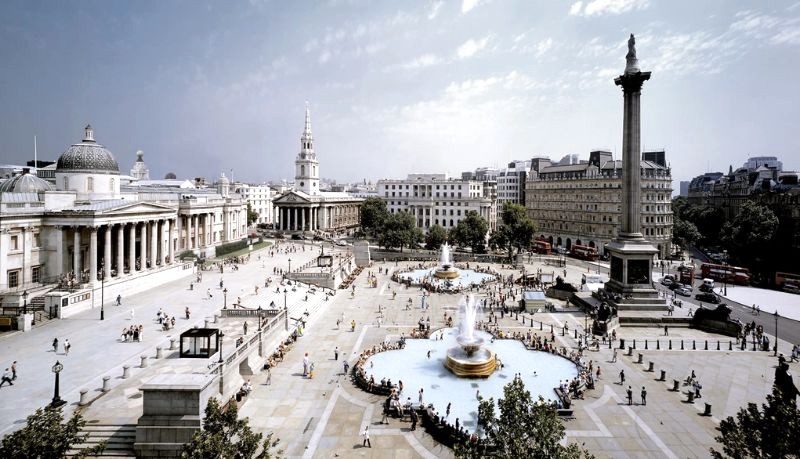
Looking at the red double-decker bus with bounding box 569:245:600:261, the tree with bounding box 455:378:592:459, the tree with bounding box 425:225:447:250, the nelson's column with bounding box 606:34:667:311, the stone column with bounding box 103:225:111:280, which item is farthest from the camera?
the tree with bounding box 425:225:447:250

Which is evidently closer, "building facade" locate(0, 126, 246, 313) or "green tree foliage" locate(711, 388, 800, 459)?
"green tree foliage" locate(711, 388, 800, 459)

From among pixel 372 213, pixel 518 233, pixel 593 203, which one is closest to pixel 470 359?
pixel 518 233

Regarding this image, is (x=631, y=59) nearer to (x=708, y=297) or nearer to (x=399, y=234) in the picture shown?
(x=708, y=297)

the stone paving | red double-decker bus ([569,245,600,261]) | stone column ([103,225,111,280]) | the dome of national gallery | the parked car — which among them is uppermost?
the dome of national gallery

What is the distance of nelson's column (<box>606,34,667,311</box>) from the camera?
4325 cm

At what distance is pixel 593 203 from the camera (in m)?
88.2

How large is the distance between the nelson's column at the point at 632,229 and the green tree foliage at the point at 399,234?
4456 centimetres

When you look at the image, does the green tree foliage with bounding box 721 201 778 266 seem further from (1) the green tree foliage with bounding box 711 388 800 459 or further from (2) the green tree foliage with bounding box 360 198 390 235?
(2) the green tree foliage with bounding box 360 198 390 235

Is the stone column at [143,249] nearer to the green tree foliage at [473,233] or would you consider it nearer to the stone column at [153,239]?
the stone column at [153,239]

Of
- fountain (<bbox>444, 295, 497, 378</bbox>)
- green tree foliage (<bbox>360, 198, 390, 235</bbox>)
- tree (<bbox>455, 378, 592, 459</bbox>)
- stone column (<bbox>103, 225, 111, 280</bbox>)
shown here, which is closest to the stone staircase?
tree (<bbox>455, 378, 592, 459</bbox>)

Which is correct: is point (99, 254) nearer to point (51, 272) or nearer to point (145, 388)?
point (51, 272)

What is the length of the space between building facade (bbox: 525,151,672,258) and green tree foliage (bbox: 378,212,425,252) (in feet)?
99.5

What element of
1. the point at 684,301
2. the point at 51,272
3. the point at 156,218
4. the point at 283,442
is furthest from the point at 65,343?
the point at 684,301

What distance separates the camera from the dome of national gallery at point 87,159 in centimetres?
4925
